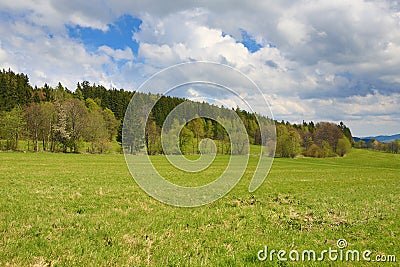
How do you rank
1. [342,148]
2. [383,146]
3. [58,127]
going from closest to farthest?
[58,127] → [342,148] → [383,146]

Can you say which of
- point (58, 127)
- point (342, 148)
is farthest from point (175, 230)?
point (342, 148)

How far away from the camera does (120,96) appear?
136m

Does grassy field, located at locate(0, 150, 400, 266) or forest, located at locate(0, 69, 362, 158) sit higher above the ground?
forest, located at locate(0, 69, 362, 158)

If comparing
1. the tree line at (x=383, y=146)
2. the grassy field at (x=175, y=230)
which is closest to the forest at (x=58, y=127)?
the grassy field at (x=175, y=230)

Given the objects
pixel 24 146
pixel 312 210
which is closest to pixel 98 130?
pixel 24 146

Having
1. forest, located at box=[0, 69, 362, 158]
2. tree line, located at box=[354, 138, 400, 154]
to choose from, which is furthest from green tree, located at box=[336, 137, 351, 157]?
tree line, located at box=[354, 138, 400, 154]

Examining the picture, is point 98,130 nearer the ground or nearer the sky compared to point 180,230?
nearer the sky

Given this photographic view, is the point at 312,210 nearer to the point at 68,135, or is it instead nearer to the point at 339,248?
the point at 339,248

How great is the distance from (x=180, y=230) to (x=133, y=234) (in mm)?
1577

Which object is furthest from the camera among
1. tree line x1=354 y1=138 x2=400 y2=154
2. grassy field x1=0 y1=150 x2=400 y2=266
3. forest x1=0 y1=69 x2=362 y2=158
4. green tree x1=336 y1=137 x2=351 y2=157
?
tree line x1=354 y1=138 x2=400 y2=154

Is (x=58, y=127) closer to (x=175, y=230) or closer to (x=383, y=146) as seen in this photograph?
(x=175, y=230)

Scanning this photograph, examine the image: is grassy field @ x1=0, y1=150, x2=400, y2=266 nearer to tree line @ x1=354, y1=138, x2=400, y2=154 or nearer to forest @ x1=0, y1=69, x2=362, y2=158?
forest @ x1=0, y1=69, x2=362, y2=158

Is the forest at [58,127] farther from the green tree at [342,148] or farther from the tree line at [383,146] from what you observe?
the tree line at [383,146]

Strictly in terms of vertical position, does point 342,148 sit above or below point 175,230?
above
